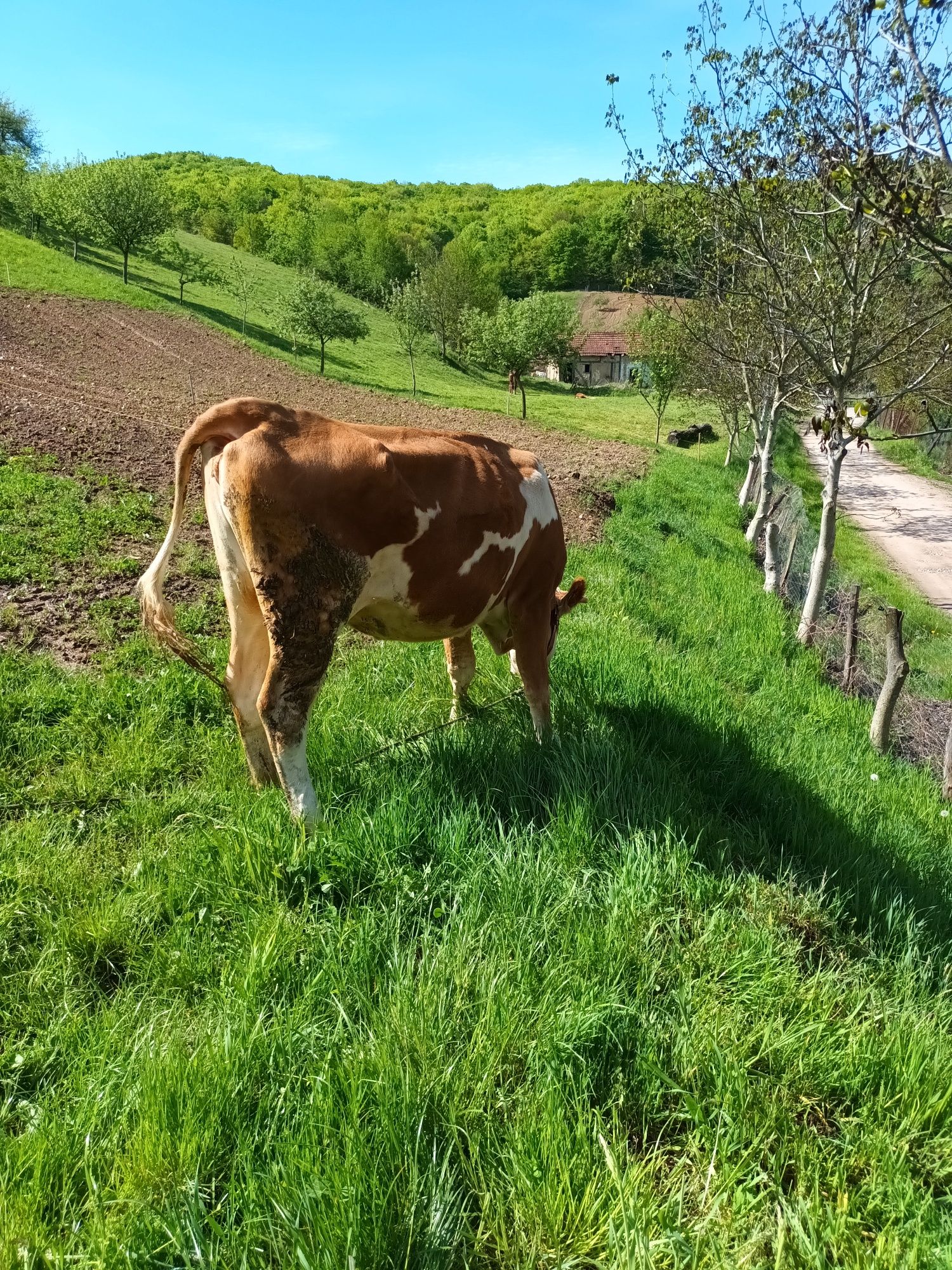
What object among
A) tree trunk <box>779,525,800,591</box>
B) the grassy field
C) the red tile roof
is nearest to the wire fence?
tree trunk <box>779,525,800,591</box>

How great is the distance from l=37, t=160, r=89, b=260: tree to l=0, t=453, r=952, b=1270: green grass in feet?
148

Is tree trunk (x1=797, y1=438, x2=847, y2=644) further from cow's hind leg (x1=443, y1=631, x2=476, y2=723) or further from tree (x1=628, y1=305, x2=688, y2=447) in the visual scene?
tree (x1=628, y1=305, x2=688, y2=447)

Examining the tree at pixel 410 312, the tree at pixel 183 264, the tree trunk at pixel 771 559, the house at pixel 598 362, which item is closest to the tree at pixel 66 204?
the tree at pixel 183 264

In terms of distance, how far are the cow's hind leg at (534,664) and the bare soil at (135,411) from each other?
3.31 metres

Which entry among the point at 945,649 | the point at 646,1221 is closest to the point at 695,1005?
the point at 646,1221

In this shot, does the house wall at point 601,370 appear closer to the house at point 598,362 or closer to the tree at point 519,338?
the house at point 598,362

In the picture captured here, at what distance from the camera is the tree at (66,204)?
3819 cm

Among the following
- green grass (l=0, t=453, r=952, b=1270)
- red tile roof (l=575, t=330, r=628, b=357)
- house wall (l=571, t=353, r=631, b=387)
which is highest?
red tile roof (l=575, t=330, r=628, b=357)

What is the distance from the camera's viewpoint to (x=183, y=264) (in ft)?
141

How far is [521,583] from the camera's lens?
4.55 meters

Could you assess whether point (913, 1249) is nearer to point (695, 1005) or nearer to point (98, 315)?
point (695, 1005)

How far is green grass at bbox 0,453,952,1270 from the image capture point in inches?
69.4

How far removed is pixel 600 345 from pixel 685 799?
71.8 meters

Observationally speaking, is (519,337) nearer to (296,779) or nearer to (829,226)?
(829,226)
